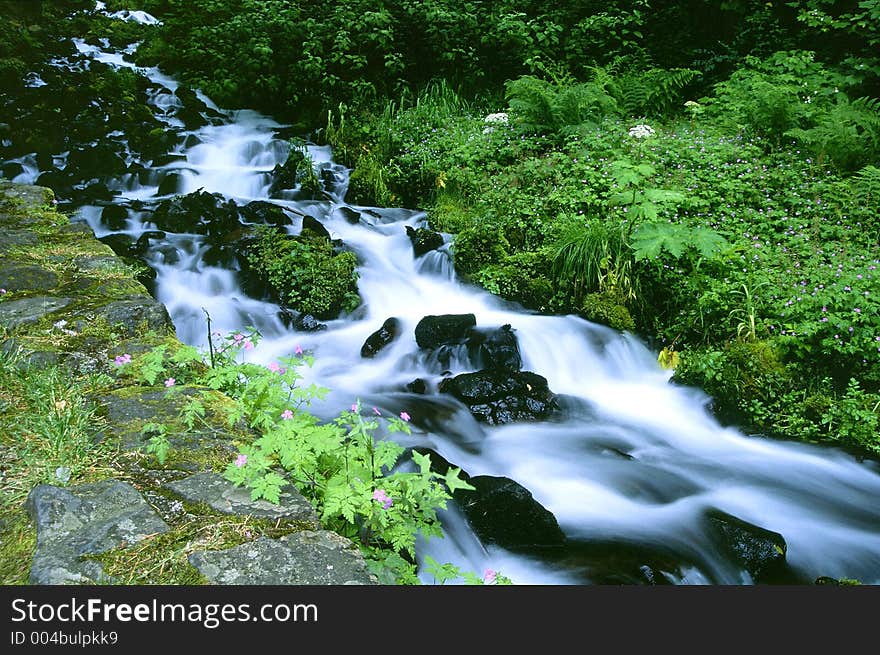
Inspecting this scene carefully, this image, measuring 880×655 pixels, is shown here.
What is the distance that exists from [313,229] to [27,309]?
3.84 meters

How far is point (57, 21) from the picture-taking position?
12.6 meters

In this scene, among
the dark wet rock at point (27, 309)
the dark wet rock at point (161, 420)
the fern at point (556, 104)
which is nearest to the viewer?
the dark wet rock at point (161, 420)

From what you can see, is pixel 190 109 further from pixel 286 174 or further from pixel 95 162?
pixel 286 174

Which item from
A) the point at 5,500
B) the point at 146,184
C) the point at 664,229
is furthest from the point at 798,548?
the point at 146,184

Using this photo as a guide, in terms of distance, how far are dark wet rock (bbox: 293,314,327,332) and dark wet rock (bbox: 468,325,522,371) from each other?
5.11ft

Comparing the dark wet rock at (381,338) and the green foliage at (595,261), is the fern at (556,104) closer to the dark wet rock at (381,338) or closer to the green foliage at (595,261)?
the green foliage at (595,261)

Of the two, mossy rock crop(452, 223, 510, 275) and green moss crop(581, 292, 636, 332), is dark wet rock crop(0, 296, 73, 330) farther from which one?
green moss crop(581, 292, 636, 332)

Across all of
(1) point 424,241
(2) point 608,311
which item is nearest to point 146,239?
(1) point 424,241

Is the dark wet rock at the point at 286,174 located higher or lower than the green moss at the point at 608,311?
lower

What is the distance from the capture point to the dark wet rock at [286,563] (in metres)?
1.96

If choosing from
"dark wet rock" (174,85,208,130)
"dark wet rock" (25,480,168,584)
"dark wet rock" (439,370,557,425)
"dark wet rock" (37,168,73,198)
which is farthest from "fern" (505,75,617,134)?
"dark wet rock" (25,480,168,584)

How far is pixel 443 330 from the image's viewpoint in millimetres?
5961

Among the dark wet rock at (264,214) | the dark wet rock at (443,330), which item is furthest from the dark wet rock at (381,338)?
the dark wet rock at (264,214)

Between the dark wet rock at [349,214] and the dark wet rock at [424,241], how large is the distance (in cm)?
87
